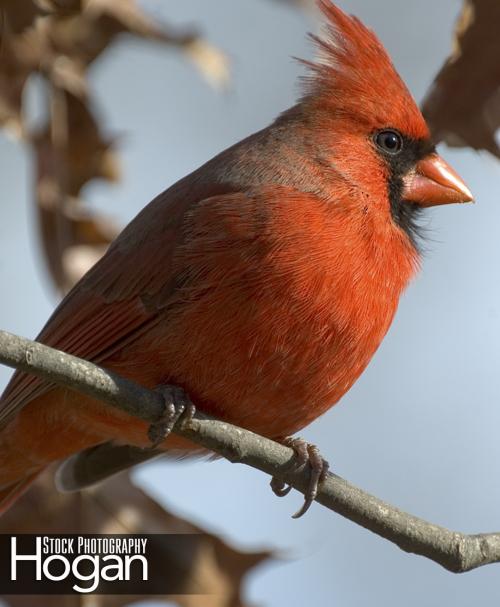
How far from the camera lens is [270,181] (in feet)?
10.1

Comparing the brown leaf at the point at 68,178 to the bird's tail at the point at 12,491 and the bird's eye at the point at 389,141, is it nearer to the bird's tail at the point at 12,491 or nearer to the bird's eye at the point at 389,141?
the bird's tail at the point at 12,491

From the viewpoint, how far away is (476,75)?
9.30 feet

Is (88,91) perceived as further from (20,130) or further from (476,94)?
(476,94)

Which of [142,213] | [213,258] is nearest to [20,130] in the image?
[142,213]

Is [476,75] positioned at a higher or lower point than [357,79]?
lower

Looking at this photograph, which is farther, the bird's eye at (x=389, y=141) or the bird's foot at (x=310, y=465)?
the bird's eye at (x=389, y=141)

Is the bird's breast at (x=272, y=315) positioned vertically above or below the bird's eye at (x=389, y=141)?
below

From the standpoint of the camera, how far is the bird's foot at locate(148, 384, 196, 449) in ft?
8.64

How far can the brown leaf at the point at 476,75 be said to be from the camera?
9.04ft

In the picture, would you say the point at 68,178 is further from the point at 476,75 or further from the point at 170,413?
the point at 476,75

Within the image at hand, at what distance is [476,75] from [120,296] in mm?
1177

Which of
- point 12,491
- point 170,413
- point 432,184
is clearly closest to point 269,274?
point 170,413

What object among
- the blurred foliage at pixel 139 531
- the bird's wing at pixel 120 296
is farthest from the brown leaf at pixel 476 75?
the blurred foliage at pixel 139 531

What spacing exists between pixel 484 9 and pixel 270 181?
750 millimetres
